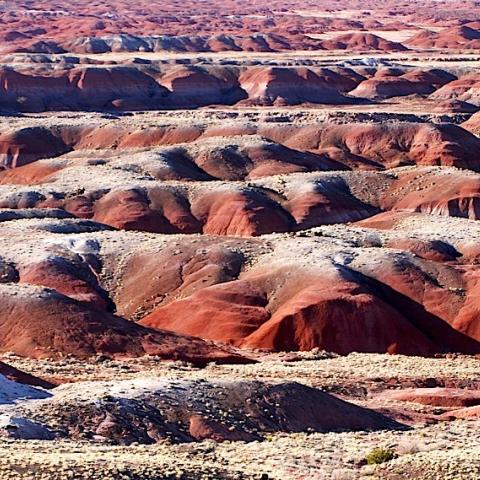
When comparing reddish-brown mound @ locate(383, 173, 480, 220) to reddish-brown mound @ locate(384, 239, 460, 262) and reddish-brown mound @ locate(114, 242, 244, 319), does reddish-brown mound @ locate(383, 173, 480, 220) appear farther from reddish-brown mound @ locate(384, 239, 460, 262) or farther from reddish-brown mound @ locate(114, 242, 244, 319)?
reddish-brown mound @ locate(114, 242, 244, 319)

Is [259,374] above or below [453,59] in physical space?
above

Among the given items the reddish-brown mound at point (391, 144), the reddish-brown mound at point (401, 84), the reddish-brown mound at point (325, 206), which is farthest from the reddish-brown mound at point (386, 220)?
the reddish-brown mound at point (401, 84)

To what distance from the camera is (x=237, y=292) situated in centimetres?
5078

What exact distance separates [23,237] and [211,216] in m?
16.2

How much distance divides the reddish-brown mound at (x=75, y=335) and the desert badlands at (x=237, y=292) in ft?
0.30

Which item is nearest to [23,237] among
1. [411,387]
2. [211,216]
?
[211,216]

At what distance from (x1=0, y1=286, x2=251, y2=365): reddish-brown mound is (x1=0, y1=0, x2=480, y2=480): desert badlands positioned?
9cm

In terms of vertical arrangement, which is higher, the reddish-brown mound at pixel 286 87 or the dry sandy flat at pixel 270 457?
the dry sandy flat at pixel 270 457

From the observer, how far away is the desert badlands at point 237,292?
28.3m

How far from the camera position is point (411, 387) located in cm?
3866

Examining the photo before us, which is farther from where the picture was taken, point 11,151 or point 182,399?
point 11,151

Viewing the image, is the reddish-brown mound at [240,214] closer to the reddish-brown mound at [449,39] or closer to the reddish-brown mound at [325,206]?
the reddish-brown mound at [325,206]

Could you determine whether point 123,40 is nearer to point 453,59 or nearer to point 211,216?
point 453,59

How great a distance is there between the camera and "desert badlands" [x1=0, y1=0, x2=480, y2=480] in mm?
28266
